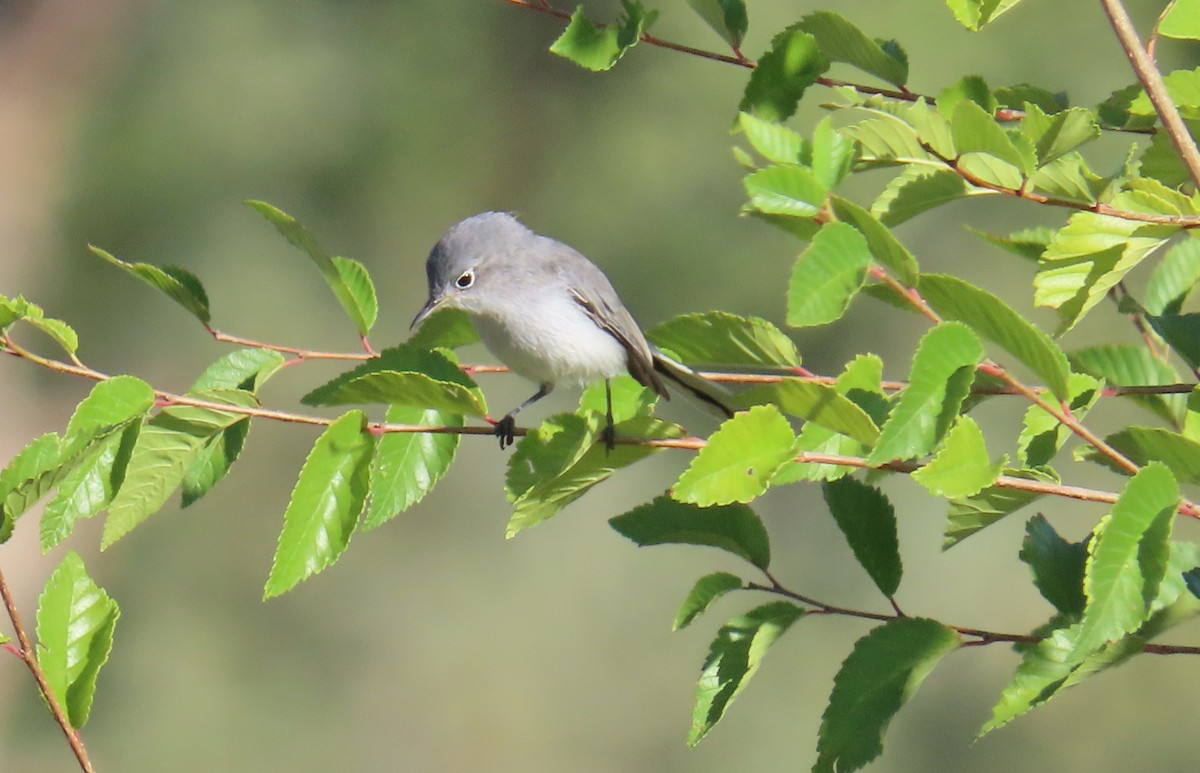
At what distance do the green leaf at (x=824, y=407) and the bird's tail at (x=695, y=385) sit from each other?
68 cm

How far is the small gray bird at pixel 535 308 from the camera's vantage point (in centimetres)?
241

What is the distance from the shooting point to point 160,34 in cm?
959

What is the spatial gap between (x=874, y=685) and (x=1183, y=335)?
506 millimetres

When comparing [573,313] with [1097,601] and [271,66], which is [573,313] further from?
[271,66]

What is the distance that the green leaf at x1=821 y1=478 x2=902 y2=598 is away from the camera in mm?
1540

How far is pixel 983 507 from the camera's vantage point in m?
1.39

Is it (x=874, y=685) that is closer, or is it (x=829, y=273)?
(x=829, y=273)

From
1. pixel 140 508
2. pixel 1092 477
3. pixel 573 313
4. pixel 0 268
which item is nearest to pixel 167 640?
pixel 0 268

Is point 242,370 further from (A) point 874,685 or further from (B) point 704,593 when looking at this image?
(A) point 874,685

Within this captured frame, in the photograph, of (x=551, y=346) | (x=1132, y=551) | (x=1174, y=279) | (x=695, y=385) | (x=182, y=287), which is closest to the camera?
(x=1132, y=551)

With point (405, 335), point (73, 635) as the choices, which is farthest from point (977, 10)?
point (405, 335)

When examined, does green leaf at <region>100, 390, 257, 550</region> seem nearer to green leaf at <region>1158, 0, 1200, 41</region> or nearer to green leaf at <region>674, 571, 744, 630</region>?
green leaf at <region>674, 571, 744, 630</region>

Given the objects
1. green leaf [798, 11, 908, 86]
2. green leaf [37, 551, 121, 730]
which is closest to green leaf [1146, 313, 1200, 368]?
green leaf [798, 11, 908, 86]

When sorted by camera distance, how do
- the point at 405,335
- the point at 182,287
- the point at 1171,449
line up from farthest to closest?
the point at 405,335 → the point at 182,287 → the point at 1171,449
